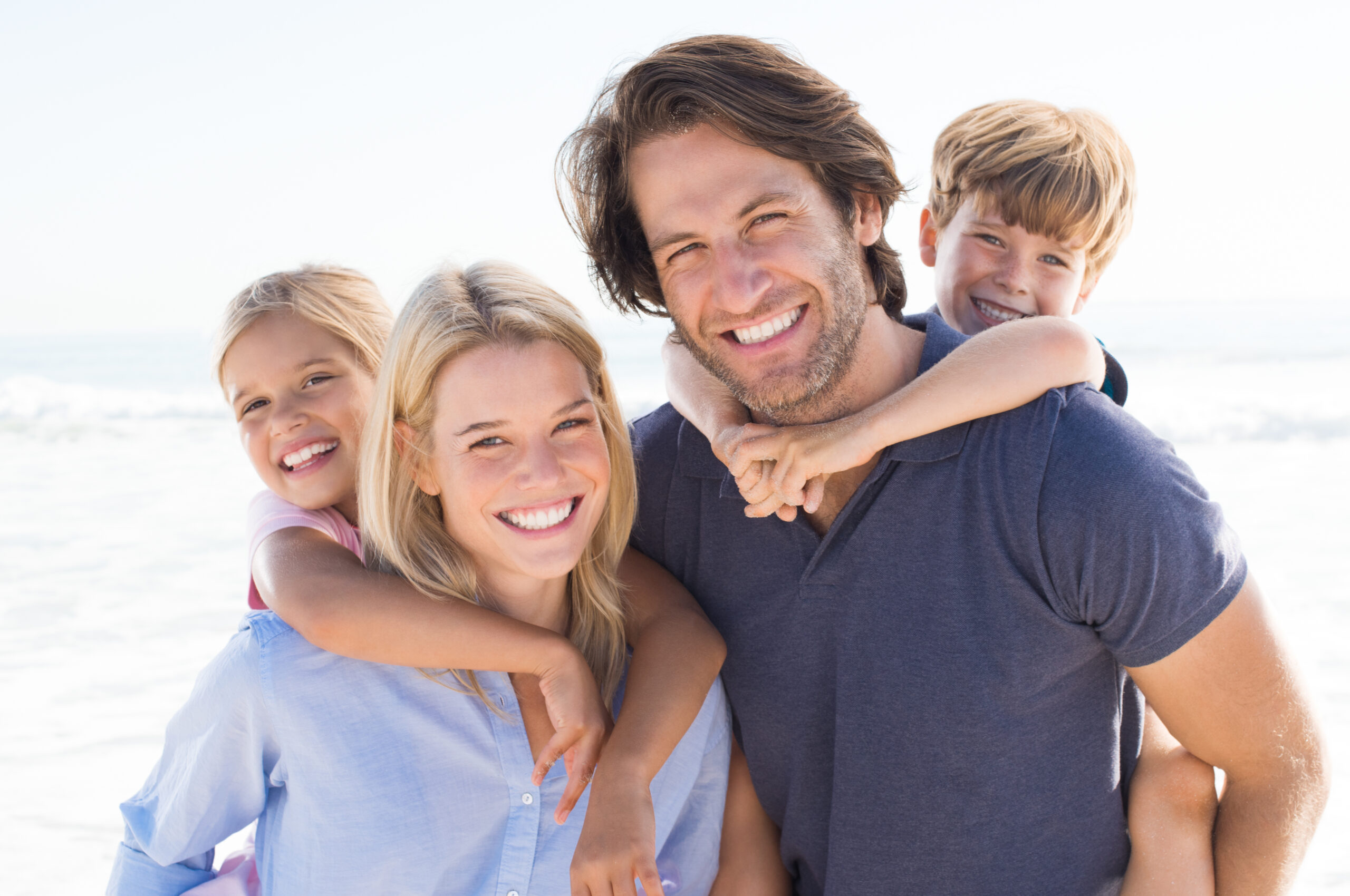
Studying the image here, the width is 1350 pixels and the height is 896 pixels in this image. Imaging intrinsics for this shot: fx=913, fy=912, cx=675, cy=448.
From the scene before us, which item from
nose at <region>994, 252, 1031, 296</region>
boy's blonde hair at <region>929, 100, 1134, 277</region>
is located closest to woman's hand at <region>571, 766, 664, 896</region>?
nose at <region>994, 252, 1031, 296</region>

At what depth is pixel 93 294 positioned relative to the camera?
30156 mm

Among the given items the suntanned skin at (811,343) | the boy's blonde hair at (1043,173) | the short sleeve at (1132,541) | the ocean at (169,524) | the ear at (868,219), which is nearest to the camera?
the short sleeve at (1132,541)

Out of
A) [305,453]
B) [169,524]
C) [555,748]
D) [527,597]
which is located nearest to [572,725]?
[555,748]

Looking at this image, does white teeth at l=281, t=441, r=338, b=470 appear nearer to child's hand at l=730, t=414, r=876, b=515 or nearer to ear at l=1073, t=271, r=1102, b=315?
child's hand at l=730, t=414, r=876, b=515

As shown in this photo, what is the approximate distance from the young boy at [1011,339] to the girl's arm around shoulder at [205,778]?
1.16 meters

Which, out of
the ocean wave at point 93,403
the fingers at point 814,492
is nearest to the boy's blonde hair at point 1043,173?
the fingers at point 814,492

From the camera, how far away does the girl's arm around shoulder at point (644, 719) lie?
1744 millimetres

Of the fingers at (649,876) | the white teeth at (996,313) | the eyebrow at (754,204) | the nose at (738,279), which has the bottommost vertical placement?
the fingers at (649,876)

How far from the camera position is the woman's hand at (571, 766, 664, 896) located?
1.73 m

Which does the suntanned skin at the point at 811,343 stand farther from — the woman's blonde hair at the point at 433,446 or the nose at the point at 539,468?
the nose at the point at 539,468

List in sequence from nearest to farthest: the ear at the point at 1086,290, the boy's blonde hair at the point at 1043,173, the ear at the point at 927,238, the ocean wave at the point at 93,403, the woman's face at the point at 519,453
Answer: the woman's face at the point at 519,453 < the boy's blonde hair at the point at 1043,173 < the ear at the point at 1086,290 < the ear at the point at 927,238 < the ocean wave at the point at 93,403

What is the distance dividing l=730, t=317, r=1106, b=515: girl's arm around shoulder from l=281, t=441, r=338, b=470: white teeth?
1294mm

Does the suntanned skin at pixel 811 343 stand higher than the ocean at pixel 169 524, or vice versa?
the suntanned skin at pixel 811 343

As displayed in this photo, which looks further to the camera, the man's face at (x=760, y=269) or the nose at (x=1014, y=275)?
the nose at (x=1014, y=275)
